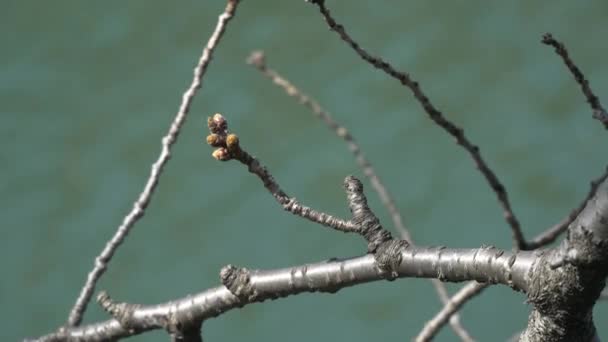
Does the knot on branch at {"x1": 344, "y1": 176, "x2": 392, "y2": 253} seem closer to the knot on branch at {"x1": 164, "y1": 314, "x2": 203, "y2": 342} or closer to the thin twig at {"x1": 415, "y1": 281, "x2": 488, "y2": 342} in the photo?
the knot on branch at {"x1": 164, "y1": 314, "x2": 203, "y2": 342}

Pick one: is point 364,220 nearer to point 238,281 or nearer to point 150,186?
point 238,281

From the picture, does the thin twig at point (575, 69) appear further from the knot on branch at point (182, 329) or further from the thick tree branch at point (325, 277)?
A: the knot on branch at point (182, 329)

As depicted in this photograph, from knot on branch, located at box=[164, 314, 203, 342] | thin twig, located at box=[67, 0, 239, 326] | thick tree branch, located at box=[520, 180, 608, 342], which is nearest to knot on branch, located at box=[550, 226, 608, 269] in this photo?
thick tree branch, located at box=[520, 180, 608, 342]

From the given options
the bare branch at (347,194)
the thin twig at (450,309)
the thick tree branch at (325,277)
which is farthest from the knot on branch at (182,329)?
the thin twig at (450,309)

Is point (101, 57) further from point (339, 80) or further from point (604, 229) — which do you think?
point (604, 229)

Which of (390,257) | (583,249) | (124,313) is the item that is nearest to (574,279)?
(583,249)

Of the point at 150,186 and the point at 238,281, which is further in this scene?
the point at 150,186
